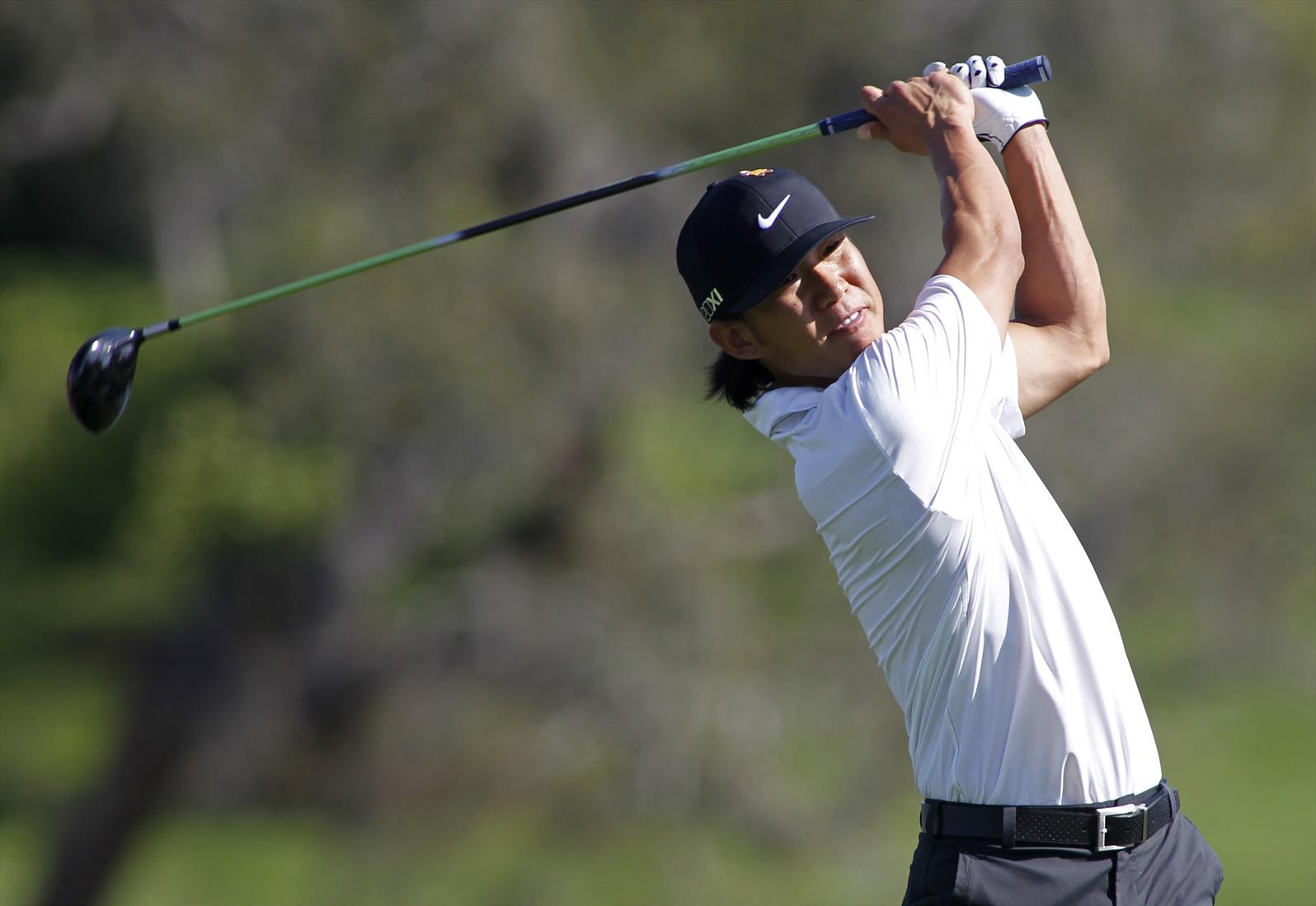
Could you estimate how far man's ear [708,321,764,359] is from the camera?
2.61m

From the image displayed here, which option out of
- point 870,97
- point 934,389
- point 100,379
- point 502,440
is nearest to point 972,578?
point 934,389

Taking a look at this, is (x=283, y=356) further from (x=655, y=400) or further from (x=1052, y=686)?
(x=1052, y=686)

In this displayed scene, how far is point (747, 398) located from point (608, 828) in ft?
22.7

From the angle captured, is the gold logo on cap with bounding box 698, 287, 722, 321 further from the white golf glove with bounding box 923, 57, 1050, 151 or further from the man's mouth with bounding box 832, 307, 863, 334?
the white golf glove with bounding box 923, 57, 1050, 151

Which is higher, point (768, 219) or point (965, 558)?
point (768, 219)

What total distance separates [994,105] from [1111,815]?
1.25 meters

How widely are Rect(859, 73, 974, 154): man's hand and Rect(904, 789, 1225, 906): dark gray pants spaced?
3.68ft

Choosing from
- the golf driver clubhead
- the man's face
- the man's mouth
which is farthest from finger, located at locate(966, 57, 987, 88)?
the golf driver clubhead

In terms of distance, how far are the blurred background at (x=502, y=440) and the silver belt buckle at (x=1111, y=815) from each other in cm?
612

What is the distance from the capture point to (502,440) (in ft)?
27.4

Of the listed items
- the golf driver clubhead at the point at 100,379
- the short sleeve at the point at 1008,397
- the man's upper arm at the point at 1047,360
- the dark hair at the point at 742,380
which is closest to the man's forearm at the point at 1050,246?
the man's upper arm at the point at 1047,360

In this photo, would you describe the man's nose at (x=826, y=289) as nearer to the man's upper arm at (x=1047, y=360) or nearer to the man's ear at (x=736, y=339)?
the man's ear at (x=736, y=339)

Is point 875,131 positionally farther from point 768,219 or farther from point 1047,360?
point 1047,360

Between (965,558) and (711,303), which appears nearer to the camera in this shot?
(965,558)
